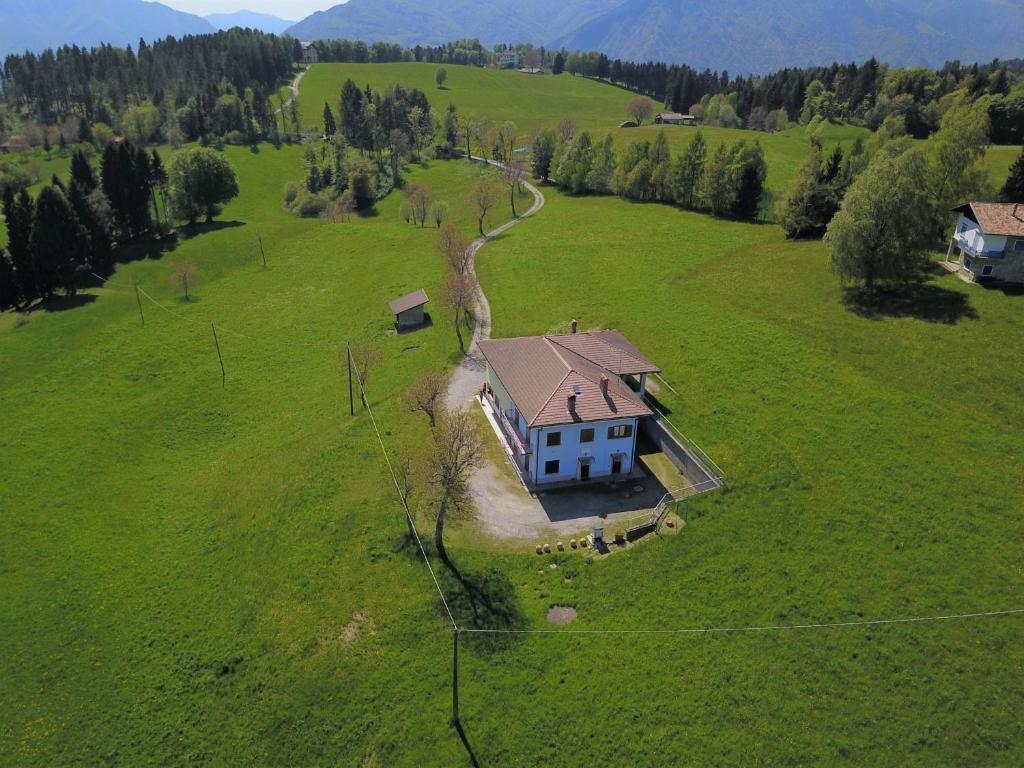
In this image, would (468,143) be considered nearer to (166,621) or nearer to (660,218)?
(660,218)

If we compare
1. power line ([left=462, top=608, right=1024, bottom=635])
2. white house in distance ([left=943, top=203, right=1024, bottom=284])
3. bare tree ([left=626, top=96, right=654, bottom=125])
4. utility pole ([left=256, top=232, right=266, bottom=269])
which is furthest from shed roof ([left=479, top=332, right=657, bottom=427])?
bare tree ([left=626, top=96, right=654, bottom=125])

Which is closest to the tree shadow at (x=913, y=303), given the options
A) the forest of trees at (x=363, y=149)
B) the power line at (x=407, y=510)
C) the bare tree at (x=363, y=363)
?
the power line at (x=407, y=510)

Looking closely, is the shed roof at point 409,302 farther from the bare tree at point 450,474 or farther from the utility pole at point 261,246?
the utility pole at point 261,246

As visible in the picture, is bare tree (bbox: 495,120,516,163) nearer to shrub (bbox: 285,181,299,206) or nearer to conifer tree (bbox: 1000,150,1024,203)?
shrub (bbox: 285,181,299,206)

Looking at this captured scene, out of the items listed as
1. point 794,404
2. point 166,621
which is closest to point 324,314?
point 166,621

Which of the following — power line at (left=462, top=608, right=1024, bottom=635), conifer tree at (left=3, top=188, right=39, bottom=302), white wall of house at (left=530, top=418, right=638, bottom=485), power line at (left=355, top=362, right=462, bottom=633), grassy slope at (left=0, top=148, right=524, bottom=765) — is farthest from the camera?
conifer tree at (left=3, top=188, right=39, bottom=302)

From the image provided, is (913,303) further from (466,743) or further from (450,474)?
(466,743)
